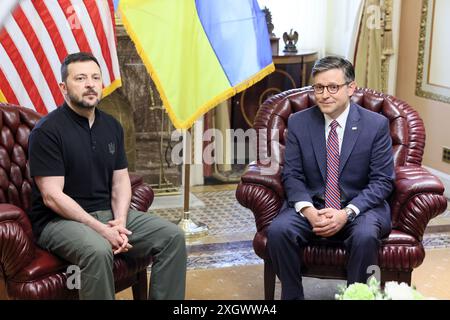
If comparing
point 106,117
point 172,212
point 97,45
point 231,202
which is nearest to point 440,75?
point 231,202

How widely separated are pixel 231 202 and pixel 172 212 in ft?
1.52

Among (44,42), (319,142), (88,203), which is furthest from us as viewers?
(44,42)

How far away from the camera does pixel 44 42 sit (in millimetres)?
3812

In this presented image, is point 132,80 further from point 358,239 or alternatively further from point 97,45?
point 358,239

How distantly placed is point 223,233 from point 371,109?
127 centimetres

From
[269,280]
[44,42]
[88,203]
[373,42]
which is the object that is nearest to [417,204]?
[269,280]

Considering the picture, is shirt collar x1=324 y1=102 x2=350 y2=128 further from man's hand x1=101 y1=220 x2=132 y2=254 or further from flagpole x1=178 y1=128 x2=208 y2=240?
flagpole x1=178 y1=128 x2=208 y2=240

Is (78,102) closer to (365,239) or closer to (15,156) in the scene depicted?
(15,156)

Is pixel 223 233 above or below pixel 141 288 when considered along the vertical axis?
below

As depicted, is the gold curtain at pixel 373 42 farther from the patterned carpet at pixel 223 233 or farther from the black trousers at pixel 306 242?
the black trousers at pixel 306 242

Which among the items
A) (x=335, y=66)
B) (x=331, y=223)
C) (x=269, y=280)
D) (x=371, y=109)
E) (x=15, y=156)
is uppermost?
(x=335, y=66)

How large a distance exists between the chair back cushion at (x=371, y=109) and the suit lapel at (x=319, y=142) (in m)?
0.32

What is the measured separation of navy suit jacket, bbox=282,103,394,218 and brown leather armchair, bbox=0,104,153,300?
2.17ft

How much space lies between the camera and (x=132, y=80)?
192 inches
